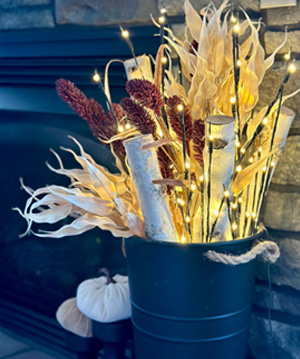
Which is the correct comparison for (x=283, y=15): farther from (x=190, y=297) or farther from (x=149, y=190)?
(x=190, y=297)

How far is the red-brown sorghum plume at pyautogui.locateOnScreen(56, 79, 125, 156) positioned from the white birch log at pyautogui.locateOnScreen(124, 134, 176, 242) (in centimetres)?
13

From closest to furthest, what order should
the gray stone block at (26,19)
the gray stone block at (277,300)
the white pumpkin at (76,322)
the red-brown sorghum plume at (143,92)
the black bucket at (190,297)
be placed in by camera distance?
1. the red-brown sorghum plume at (143,92)
2. the black bucket at (190,297)
3. the gray stone block at (277,300)
4. the white pumpkin at (76,322)
5. the gray stone block at (26,19)

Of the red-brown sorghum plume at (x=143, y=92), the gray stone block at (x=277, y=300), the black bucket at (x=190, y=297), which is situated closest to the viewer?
the red-brown sorghum plume at (x=143, y=92)

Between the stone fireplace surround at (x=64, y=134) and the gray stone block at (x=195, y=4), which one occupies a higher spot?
the gray stone block at (x=195, y=4)

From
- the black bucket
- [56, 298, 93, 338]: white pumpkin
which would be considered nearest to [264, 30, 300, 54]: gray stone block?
the black bucket

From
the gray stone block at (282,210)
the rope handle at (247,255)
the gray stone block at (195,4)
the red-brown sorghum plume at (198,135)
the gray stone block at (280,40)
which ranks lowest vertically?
the rope handle at (247,255)

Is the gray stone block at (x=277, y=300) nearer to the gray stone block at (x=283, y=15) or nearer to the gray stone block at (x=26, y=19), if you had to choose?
the gray stone block at (x=283, y=15)

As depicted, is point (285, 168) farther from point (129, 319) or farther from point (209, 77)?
point (129, 319)

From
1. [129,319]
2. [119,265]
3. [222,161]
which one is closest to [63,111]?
[119,265]

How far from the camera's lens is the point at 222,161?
1067 millimetres

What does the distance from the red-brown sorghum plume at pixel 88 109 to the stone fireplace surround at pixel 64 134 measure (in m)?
0.34

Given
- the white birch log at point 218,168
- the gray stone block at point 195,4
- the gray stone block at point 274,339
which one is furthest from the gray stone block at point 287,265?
the gray stone block at point 195,4

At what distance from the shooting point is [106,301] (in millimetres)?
1437

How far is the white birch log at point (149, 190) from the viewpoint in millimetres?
1067
